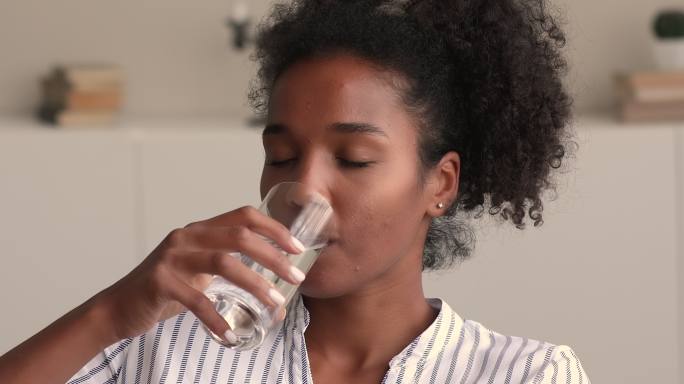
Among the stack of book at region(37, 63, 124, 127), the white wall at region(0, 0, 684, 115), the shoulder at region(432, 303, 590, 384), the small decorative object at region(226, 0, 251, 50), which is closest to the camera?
the shoulder at region(432, 303, 590, 384)

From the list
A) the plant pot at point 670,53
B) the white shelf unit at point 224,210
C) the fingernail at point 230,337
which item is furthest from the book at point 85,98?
the fingernail at point 230,337

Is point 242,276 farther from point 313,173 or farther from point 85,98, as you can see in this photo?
point 85,98

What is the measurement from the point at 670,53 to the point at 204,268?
219cm

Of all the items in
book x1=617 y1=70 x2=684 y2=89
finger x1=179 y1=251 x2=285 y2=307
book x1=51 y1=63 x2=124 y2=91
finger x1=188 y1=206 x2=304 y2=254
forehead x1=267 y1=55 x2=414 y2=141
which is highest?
forehead x1=267 y1=55 x2=414 y2=141

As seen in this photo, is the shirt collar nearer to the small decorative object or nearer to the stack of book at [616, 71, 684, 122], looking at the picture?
the stack of book at [616, 71, 684, 122]

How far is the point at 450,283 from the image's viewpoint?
301 cm

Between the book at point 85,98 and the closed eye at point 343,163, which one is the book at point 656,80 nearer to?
the book at point 85,98

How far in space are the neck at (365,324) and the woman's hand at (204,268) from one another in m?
0.27

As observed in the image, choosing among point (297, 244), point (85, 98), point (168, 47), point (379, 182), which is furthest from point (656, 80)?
point (297, 244)

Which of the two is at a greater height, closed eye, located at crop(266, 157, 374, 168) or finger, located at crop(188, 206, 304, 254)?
closed eye, located at crop(266, 157, 374, 168)

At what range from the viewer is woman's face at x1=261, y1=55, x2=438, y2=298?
1.39m

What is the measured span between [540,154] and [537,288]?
1.41 m

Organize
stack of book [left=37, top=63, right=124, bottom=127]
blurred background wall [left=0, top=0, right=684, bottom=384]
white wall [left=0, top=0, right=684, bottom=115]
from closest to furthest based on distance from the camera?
blurred background wall [left=0, top=0, right=684, bottom=384], stack of book [left=37, top=63, right=124, bottom=127], white wall [left=0, top=0, right=684, bottom=115]

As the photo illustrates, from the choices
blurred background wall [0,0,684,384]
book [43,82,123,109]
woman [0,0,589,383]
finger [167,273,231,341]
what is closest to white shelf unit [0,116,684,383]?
blurred background wall [0,0,684,384]
